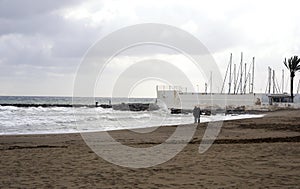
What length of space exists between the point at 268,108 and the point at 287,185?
63.2 metres

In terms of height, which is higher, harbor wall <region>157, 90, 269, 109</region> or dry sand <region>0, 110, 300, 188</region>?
harbor wall <region>157, 90, 269, 109</region>

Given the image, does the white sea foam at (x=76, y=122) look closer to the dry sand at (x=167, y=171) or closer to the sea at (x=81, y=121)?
the sea at (x=81, y=121)

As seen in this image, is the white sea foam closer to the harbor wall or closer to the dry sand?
the dry sand

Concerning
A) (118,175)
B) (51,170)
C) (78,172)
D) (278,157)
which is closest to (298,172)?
(278,157)

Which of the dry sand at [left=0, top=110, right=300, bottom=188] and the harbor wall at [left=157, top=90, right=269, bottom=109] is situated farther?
the harbor wall at [left=157, top=90, right=269, bottom=109]

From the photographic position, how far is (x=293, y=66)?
7606 cm

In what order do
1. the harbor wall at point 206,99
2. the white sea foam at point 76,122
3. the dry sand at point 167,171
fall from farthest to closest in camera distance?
the harbor wall at point 206,99 → the white sea foam at point 76,122 → the dry sand at point 167,171

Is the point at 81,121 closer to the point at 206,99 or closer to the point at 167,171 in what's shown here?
the point at 167,171

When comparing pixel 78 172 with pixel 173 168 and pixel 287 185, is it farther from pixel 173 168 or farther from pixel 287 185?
pixel 287 185

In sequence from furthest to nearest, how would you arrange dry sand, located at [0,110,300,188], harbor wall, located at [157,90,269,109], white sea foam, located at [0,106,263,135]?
1. harbor wall, located at [157,90,269,109]
2. white sea foam, located at [0,106,263,135]
3. dry sand, located at [0,110,300,188]

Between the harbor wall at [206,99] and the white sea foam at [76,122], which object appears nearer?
the white sea foam at [76,122]

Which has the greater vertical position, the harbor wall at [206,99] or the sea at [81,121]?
the harbor wall at [206,99]

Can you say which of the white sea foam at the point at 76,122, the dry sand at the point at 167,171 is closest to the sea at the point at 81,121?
the white sea foam at the point at 76,122

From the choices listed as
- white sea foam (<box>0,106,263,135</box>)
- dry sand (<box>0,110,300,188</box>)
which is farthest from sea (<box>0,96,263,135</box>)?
dry sand (<box>0,110,300,188</box>)
